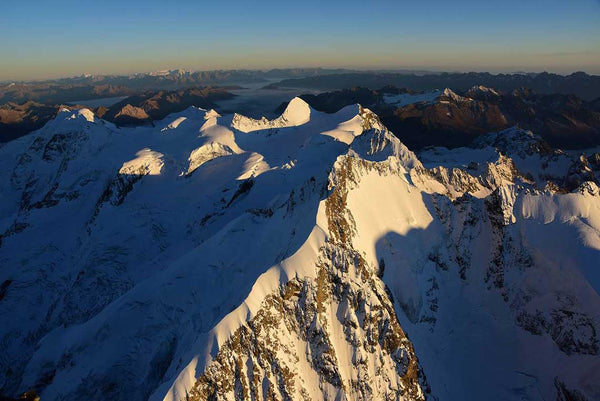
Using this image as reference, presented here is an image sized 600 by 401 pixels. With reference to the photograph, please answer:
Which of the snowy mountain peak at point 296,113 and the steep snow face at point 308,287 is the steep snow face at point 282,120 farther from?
the steep snow face at point 308,287

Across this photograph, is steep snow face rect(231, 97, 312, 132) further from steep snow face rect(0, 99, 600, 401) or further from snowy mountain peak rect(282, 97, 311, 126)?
steep snow face rect(0, 99, 600, 401)

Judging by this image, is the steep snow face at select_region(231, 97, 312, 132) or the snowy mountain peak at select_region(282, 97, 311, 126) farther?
the snowy mountain peak at select_region(282, 97, 311, 126)

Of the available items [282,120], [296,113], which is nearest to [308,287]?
[282,120]

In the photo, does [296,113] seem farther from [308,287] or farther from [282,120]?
[308,287]

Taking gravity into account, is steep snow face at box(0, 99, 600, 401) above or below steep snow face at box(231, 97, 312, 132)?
below

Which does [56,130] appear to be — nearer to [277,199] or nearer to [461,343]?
[277,199]

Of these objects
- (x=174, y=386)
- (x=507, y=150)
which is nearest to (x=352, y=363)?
(x=174, y=386)

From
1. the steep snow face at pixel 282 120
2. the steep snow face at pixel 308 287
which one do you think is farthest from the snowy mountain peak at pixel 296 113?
the steep snow face at pixel 308 287

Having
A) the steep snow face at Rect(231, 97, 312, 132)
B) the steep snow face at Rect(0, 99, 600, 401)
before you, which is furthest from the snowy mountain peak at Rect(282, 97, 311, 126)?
the steep snow face at Rect(0, 99, 600, 401)
